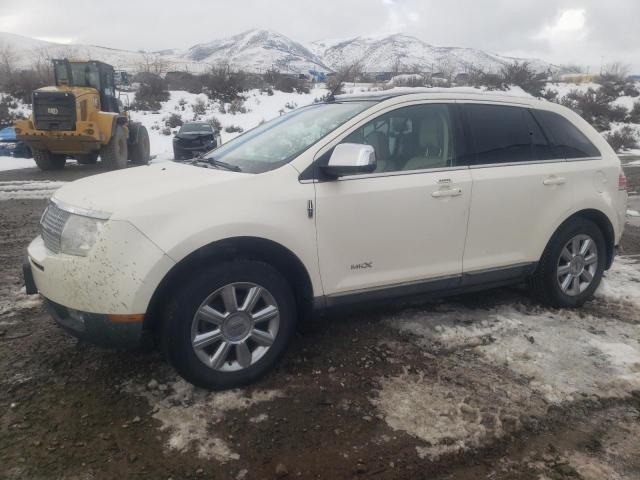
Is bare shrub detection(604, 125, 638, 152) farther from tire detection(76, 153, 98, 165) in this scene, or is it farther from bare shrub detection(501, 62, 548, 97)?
tire detection(76, 153, 98, 165)

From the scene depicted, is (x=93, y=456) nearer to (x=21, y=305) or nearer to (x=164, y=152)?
(x=21, y=305)

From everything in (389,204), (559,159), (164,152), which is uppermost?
(559,159)

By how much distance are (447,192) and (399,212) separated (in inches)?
17.0

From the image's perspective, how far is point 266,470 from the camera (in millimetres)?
2494

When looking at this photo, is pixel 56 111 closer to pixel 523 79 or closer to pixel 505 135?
pixel 505 135

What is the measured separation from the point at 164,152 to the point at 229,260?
1653 centimetres

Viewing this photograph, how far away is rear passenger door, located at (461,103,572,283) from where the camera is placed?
12.7ft

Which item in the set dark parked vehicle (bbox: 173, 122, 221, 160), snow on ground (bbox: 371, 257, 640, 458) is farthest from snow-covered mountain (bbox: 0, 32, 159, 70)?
snow on ground (bbox: 371, 257, 640, 458)

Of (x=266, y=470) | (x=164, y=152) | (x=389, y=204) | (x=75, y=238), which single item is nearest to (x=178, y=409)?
(x=266, y=470)

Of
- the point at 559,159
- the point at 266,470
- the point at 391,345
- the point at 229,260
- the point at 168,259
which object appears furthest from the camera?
the point at 559,159

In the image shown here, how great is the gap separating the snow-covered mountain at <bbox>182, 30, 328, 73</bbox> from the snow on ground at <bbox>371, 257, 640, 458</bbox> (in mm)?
119111

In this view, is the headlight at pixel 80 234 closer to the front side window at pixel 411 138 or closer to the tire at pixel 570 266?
the front side window at pixel 411 138

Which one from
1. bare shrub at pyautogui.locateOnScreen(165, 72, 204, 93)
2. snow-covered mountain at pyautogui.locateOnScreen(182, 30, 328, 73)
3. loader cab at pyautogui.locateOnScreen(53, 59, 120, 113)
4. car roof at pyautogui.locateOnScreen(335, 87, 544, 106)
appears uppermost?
snow-covered mountain at pyautogui.locateOnScreen(182, 30, 328, 73)

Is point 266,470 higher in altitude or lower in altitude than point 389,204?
lower
